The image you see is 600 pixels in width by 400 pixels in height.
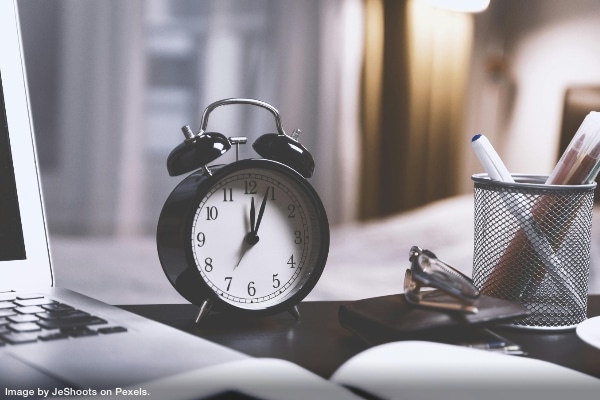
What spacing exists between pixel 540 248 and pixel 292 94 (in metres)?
2.41

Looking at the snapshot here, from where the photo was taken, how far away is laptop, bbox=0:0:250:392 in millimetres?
423

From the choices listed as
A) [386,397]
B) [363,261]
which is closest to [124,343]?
[386,397]

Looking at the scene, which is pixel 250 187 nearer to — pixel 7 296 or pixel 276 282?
pixel 276 282

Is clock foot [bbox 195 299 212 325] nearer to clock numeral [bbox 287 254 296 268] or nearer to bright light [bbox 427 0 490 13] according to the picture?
clock numeral [bbox 287 254 296 268]

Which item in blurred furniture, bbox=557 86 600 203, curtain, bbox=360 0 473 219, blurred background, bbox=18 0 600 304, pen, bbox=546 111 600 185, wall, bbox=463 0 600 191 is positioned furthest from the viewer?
curtain, bbox=360 0 473 219

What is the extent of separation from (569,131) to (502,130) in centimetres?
77

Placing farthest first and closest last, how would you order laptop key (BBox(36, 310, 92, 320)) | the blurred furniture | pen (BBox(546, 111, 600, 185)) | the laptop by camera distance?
the blurred furniture → pen (BBox(546, 111, 600, 185)) → laptop key (BBox(36, 310, 92, 320)) → the laptop

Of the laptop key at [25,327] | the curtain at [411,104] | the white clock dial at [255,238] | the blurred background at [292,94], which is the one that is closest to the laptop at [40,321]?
the laptop key at [25,327]

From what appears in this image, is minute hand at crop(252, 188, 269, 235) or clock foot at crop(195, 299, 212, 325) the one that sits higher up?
minute hand at crop(252, 188, 269, 235)

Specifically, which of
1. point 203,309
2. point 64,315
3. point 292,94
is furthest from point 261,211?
point 292,94

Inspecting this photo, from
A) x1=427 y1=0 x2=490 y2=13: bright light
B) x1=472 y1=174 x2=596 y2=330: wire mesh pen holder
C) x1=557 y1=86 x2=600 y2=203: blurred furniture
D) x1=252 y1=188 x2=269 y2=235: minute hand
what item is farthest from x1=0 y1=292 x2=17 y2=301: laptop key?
x1=427 y1=0 x2=490 y2=13: bright light

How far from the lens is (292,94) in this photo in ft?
9.80

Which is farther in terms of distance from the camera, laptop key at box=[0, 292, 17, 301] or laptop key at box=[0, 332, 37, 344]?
laptop key at box=[0, 292, 17, 301]

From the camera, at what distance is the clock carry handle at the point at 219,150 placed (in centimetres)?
64
